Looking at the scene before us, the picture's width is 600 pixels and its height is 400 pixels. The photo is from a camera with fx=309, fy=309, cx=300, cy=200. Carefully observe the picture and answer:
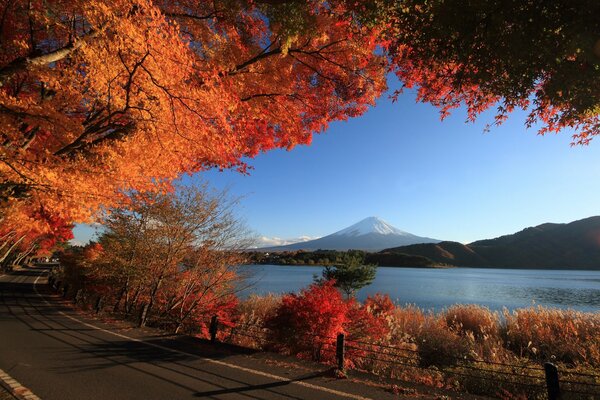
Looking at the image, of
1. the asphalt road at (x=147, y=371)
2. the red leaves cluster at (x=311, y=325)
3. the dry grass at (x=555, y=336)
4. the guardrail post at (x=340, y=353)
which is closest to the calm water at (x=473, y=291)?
the dry grass at (x=555, y=336)

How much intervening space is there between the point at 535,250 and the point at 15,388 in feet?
511

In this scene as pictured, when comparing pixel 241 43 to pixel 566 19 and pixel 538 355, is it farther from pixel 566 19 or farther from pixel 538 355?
pixel 538 355

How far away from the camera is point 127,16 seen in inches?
193

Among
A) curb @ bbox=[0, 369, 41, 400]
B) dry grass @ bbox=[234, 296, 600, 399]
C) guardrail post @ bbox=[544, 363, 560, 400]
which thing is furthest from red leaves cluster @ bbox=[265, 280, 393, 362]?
curb @ bbox=[0, 369, 41, 400]

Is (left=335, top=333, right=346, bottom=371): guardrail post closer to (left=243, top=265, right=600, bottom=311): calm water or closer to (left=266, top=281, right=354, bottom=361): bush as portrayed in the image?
(left=266, top=281, right=354, bottom=361): bush

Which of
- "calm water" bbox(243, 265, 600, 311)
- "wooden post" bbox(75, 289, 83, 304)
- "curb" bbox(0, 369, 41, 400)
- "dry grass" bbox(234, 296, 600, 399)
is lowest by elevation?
"calm water" bbox(243, 265, 600, 311)

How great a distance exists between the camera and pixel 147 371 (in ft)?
20.7

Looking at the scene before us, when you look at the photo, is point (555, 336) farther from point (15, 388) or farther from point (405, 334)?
point (15, 388)

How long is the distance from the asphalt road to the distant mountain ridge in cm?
12864

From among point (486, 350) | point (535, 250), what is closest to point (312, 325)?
point (486, 350)

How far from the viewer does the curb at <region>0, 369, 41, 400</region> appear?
194 inches

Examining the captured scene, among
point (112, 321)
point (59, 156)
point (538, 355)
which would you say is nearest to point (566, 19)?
point (59, 156)

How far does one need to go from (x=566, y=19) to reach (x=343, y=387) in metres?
6.44

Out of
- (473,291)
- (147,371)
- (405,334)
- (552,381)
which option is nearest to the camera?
(552,381)
